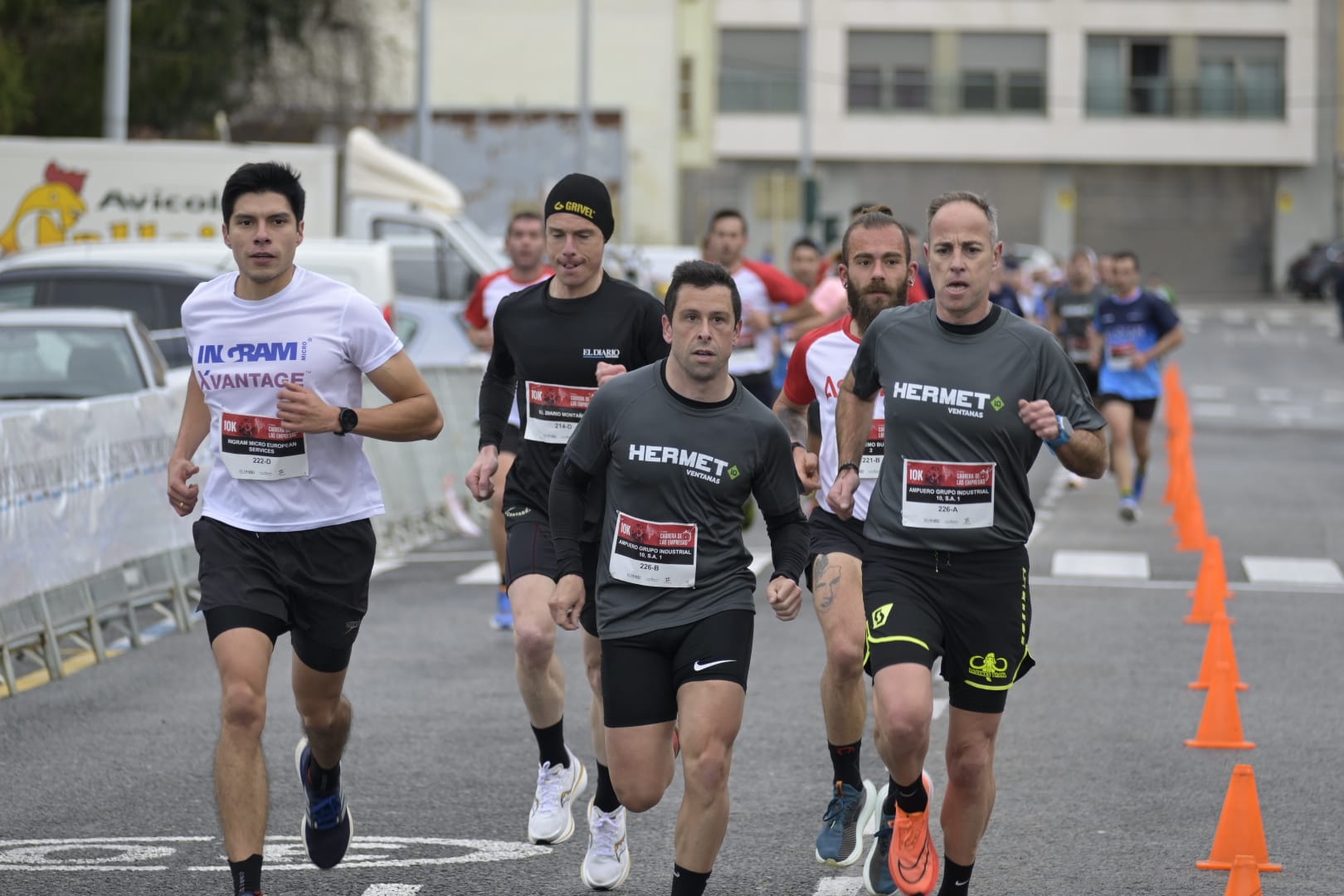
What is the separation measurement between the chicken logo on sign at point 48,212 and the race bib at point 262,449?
60.3 feet

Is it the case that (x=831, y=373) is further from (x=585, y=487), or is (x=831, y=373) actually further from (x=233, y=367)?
(x=233, y=367)

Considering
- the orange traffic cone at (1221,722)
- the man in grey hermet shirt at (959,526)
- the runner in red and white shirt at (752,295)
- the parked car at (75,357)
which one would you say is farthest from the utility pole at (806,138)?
the man in grey hermet shirt at (959,526)

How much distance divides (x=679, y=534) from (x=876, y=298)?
5.34ft

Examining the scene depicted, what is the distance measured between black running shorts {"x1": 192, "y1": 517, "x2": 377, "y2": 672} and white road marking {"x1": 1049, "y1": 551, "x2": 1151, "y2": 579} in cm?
897

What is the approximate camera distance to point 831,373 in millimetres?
7340

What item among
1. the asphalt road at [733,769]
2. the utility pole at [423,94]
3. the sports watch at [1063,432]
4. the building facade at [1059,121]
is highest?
the building facade at [1059,121]

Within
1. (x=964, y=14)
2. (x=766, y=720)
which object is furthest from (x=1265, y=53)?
(x=766, y=720)

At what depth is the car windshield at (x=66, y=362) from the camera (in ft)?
43.5

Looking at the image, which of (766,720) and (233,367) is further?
(766,720)

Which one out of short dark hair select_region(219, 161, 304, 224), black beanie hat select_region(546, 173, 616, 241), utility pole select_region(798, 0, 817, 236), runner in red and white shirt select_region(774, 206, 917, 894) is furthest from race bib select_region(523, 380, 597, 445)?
utility pole select_region(798, 0, 817, 236)

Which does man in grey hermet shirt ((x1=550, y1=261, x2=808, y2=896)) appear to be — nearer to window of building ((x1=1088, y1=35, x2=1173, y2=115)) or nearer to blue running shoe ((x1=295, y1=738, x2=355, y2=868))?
blue running shoe ((x1=295, y1=738, x2=355, y2=868))

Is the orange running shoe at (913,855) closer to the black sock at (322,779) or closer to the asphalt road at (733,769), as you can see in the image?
the asphalt road at (733,769)

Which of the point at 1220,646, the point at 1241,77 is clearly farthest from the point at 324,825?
the point at 1241,77

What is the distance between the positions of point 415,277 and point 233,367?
17541mm
